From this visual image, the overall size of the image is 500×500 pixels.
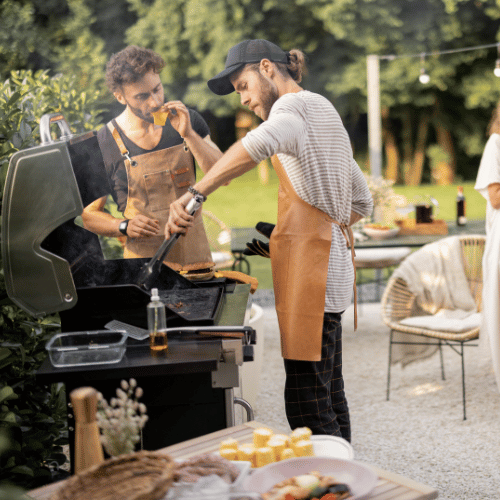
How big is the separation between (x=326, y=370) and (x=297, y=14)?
1082 cm

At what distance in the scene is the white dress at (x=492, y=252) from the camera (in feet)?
9.89

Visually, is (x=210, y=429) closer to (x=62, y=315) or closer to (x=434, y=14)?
(x=62, y=315)

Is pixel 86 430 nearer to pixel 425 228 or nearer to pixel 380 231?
pixel 380 231

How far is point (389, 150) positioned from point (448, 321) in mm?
10412

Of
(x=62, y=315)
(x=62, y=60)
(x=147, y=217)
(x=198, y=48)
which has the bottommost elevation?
(x=62, y=315)

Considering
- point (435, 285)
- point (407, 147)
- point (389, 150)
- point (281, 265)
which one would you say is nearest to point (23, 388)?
point (281, 265)

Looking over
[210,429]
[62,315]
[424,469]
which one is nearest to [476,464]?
[424,469]

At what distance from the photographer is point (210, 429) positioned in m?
1.72

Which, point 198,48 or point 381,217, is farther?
point 198,48

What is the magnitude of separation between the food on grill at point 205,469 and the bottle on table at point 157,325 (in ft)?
1.48

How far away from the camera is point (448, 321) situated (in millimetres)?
3416

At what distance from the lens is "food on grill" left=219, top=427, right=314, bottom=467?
A: 136 cm

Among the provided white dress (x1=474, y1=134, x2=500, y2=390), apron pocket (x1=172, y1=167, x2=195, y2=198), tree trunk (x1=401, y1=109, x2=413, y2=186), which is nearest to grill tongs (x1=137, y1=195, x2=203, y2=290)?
apron pocket (x1=172, y1=167, x2=195, y2=198)

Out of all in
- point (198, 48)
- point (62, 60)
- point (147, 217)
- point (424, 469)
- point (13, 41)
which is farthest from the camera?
point (198, 48)
